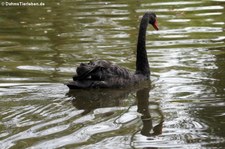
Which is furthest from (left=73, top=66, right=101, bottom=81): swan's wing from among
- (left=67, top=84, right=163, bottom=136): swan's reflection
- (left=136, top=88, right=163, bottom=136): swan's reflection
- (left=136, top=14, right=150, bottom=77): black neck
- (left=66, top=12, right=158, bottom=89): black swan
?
(left=136, top=14, right=150, bottom=77): black neck

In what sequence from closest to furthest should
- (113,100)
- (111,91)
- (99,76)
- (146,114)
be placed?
(146,114) < (113,100) < (99,76) < (111,91)

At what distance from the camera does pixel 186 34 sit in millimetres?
10336

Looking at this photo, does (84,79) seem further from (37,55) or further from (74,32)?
(74,32)

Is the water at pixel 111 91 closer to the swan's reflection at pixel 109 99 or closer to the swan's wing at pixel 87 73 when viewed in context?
the swan's reflection at pixel 109 99

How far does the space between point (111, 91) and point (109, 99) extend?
0.35 metres

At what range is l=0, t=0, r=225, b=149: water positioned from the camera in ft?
17.8

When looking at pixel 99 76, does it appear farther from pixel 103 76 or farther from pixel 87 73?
pixel 87 73

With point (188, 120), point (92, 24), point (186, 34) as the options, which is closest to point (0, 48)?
point (92, 24)

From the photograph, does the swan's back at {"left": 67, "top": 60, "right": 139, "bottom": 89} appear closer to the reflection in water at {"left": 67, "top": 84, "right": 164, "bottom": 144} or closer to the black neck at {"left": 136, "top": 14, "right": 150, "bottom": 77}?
the reflection in water at {"left": 67, "top": 84, "right": 164, "bottom": 144}

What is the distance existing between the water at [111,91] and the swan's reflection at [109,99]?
11 mm

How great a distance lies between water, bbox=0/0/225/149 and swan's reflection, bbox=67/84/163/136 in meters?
0.01

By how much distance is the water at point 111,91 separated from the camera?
5418mm

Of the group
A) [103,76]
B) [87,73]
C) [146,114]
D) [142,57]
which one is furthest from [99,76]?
[146,114]

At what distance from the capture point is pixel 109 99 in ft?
22.4
